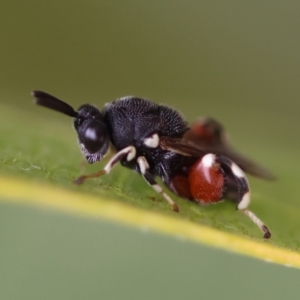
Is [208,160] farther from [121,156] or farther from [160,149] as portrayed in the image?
[121,156]

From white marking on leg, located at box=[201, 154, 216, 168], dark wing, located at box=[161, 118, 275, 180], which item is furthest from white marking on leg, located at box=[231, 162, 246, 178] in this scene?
dark wing, located at box=[161, 118, 275, 180]

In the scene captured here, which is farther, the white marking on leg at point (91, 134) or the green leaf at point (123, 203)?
the white marking on leg at point (91, 134)

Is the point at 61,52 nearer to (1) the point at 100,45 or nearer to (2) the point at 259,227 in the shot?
(1) the point at 100,45

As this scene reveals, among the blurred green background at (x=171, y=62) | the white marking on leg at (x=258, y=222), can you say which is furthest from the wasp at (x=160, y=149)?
the blurred green background at (x=171, y=62)

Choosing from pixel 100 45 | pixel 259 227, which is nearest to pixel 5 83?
pixel 100 45

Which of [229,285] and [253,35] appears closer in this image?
[229,285]

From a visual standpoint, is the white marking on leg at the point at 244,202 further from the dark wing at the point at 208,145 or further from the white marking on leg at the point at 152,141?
the white marking on leg at the point at 152,141

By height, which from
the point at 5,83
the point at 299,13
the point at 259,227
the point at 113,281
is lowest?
the point at 5,83
